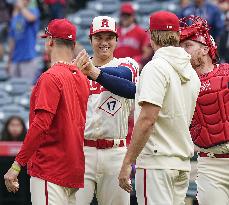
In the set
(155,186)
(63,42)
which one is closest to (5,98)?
(63,42)

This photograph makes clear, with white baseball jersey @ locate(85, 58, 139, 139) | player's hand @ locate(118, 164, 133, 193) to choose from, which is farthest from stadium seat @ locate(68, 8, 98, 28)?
player's hand @ locate(118, 164, 133, 193)

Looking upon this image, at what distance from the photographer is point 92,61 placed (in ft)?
Result: 25.1

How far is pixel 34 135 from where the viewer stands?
640cm

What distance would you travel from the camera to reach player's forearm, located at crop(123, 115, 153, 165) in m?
6.19

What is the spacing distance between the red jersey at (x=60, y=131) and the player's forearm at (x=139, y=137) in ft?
1.89

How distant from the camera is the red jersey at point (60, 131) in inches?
255

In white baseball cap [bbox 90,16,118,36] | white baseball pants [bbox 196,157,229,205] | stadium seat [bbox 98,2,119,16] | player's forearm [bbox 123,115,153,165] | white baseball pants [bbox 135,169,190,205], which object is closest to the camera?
player's forearm [bbox 123,115,153,165]

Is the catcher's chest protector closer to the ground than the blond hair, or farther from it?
closer to the ground

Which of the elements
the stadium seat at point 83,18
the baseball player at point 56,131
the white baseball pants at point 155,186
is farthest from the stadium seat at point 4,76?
the white baseball pants at point 155,186

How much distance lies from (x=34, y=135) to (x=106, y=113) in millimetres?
1183

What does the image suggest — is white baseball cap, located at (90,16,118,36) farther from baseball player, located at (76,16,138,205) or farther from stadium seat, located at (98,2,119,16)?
stadium seat, located at (98,2,119,16)

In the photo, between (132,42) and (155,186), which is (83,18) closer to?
(132,42)

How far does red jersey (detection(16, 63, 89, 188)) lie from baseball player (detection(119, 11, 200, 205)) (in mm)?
492

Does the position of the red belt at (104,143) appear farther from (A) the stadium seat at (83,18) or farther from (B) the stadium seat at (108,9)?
(B) the stadium seat at (108,9)
